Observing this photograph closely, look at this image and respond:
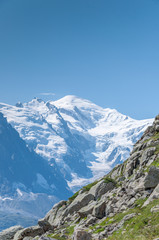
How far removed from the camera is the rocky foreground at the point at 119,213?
30.5 meters

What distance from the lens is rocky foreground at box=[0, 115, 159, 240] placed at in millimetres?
30495

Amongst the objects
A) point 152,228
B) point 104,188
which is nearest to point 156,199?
point 152,228

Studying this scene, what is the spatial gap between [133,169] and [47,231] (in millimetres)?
19725

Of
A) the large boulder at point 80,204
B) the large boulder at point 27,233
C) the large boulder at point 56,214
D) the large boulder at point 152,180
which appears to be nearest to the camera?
the large boulder at point 152,180

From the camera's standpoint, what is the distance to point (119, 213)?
135ft

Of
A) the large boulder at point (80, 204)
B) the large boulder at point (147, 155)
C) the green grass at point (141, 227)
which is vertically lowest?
the green grass at point (141, 227)

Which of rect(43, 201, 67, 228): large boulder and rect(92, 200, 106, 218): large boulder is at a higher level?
rect(43, 201, 67, 228): large boulder

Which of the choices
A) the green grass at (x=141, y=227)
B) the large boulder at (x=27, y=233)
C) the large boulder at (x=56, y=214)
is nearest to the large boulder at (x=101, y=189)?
the large boulder at (x=56, y=214)

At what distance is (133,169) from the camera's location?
59.5 m

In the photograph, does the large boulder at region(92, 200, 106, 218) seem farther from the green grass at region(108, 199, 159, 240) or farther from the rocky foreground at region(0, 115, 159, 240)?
the green grass at region(108, 199, 159, 240)

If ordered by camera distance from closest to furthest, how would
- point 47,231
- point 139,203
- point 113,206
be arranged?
point 139,203 < point 113,206 < point 47,231

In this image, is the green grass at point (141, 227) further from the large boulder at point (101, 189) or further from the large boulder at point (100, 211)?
the large boulder at point (101, 189)

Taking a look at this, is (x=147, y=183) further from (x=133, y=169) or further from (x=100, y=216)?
(x=133, y=169)

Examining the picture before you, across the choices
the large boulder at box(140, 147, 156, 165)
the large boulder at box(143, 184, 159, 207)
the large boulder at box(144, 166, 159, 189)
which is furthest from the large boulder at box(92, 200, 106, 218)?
the large boulder at box(140, 147, 156, 165)
